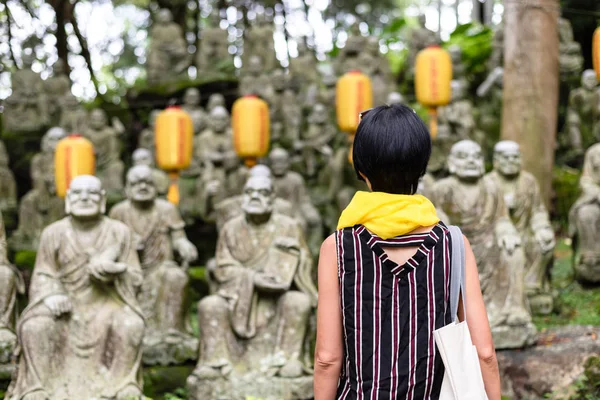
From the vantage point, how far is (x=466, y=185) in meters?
7.23

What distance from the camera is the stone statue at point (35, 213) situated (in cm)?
1169

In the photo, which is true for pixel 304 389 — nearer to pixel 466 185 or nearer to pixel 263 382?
pixel 263 382

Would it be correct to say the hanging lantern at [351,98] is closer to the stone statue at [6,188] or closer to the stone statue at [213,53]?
the stone statue at [6,188]

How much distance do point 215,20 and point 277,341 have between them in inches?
466

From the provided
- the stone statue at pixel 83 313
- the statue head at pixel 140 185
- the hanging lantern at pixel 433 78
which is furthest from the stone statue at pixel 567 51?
the stone statue at pixel 83 313

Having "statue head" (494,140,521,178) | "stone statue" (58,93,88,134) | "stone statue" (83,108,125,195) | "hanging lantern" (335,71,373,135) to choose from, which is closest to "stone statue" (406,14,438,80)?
"hanging lantern" (335,71,373,135)

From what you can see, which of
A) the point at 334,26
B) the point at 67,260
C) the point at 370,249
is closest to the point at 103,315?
the point at 67,260

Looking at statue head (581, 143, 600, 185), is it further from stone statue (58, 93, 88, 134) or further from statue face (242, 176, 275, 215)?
stone statue (58, 93, 88, 134)

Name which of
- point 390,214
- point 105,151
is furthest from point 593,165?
point 105,151

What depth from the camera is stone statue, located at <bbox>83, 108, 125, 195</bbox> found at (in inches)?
523

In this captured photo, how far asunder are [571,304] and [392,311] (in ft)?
22.7

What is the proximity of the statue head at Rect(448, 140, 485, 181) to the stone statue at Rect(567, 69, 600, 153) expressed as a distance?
7.07m

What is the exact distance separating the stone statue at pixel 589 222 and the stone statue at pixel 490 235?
2.10m

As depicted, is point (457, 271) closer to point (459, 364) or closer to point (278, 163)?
point (459, 364)
